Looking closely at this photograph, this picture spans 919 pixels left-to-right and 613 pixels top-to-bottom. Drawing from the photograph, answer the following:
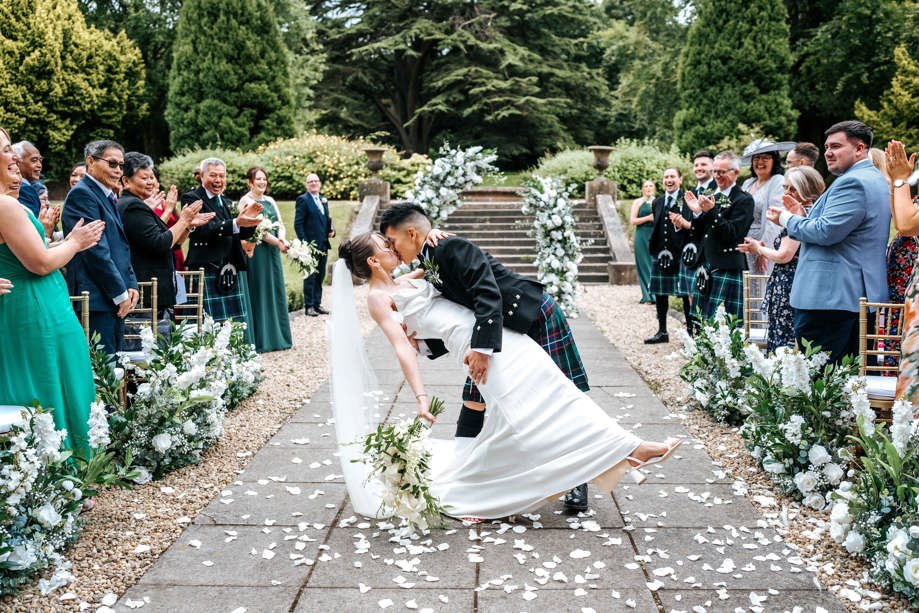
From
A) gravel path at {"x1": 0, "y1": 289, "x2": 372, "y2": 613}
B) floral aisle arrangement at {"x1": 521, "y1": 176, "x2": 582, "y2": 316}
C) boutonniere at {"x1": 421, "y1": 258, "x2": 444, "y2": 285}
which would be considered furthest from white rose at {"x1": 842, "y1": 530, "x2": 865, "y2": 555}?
floral aisle arrangement at {"x1": 521, "y1": 176, "x2": 582, "y2": 316}

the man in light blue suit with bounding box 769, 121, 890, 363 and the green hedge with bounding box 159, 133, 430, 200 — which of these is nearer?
the man in light blue suit with bounding box 769, 121, 890, 363

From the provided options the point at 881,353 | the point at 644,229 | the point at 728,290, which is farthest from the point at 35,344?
the point at 644,229

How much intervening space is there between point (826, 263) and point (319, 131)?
28583 mm

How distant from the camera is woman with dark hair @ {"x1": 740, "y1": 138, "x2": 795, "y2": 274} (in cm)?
691

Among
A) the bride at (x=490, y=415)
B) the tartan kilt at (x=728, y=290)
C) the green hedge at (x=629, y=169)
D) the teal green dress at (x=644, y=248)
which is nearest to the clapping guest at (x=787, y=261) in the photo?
the tartan kilt at (x=728, y=290)

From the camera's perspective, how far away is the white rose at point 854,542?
3307mm

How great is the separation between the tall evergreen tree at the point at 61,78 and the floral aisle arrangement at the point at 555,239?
62.5 ft

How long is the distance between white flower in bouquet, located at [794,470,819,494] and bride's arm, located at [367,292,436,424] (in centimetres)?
193

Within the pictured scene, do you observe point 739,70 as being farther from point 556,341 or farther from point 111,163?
point 111,163

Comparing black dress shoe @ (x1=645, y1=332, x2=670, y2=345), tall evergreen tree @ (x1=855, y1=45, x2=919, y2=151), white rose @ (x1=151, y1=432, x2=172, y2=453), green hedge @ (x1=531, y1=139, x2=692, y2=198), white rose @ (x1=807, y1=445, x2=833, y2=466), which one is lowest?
black dress shoe @ (x1=645, y1=332, x2=670, y2=345)

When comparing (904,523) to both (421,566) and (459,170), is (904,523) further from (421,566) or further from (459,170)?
(459,170)

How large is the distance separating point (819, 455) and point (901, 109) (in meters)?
20.8

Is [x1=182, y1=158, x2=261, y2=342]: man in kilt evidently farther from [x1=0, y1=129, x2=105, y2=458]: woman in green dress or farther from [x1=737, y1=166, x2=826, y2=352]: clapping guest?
[x1=737, y1=166, x2=826, y2=352]: clapping guest

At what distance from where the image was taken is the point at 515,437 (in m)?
3.83
